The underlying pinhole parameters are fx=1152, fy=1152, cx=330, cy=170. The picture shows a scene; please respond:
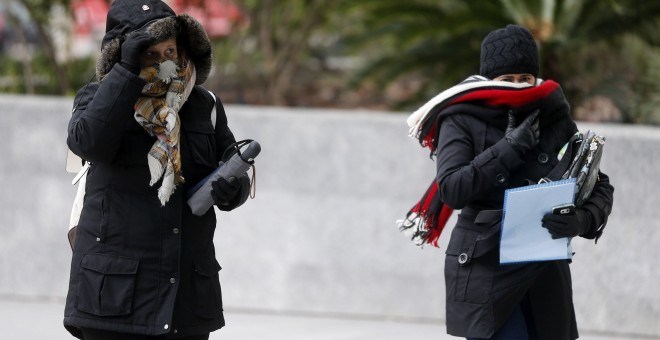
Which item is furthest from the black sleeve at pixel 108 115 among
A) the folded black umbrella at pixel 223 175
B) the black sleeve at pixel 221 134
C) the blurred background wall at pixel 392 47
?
the blurred background wall at pixel 392 47

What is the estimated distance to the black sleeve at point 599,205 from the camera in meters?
3.71

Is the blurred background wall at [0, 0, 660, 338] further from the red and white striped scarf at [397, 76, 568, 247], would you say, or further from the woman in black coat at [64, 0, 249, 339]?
the woman in black coat at [64, 0, 249, 339]

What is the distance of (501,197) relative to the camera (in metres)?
3.69

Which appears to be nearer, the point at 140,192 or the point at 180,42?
the point at 140,192

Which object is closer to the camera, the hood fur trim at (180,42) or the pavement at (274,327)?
the hood fur trim at (180,42)

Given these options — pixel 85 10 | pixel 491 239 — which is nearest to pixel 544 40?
pixel 85 10

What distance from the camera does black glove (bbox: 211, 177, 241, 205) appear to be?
3.40 meters

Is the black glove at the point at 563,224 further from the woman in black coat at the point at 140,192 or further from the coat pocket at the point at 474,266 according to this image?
the woman in black coat at the point at 140,192

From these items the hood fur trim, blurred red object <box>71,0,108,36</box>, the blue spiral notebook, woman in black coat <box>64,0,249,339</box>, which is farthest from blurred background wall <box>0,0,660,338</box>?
woman in black coat <box>64,0,249,339</box>

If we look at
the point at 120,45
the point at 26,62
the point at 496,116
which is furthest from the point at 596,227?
the point at 26,62

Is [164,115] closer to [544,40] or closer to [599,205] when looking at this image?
[599,205]

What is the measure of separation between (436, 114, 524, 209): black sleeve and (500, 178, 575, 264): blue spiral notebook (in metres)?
0.08

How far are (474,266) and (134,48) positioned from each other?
1272mm

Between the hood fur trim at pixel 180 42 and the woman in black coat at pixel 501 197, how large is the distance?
0.77 m
